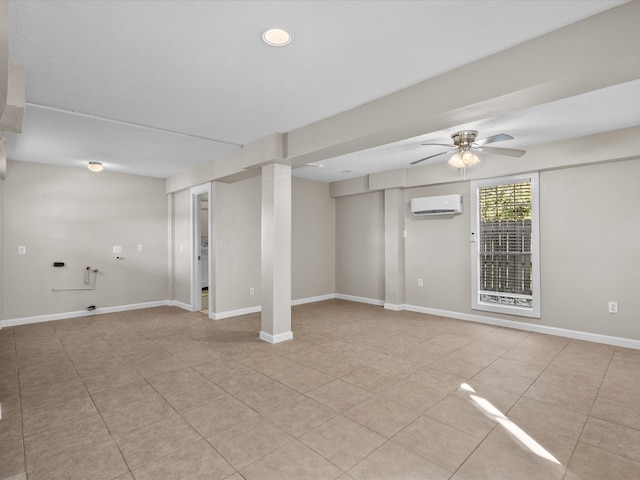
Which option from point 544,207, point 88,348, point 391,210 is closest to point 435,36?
point 544,207

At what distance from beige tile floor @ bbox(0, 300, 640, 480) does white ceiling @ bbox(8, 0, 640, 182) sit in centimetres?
253

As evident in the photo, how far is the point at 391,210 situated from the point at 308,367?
3670mm

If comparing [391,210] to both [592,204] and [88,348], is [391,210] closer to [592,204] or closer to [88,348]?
[592,204]

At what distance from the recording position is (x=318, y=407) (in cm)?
258

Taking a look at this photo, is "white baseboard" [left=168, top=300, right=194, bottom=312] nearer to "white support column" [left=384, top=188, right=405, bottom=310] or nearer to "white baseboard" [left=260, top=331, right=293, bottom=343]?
"white baseboard" [left=260, top=331, right=293, bottom=343]

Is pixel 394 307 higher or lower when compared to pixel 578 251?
lower

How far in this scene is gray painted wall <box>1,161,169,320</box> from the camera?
5148mm

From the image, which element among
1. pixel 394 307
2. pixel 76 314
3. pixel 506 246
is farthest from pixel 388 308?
pixel 76 314

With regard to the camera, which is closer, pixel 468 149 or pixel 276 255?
pixel 468 149

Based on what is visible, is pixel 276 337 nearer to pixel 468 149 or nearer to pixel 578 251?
pixel 468 149

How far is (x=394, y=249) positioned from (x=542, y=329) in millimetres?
2514

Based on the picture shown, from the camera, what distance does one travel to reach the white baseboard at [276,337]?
4.18 metres

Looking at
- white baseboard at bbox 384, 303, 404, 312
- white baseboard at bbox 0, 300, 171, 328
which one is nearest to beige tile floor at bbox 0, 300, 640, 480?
white baseboard at bbox 0, 300, 171, 328

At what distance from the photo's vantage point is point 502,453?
2.03 metres
